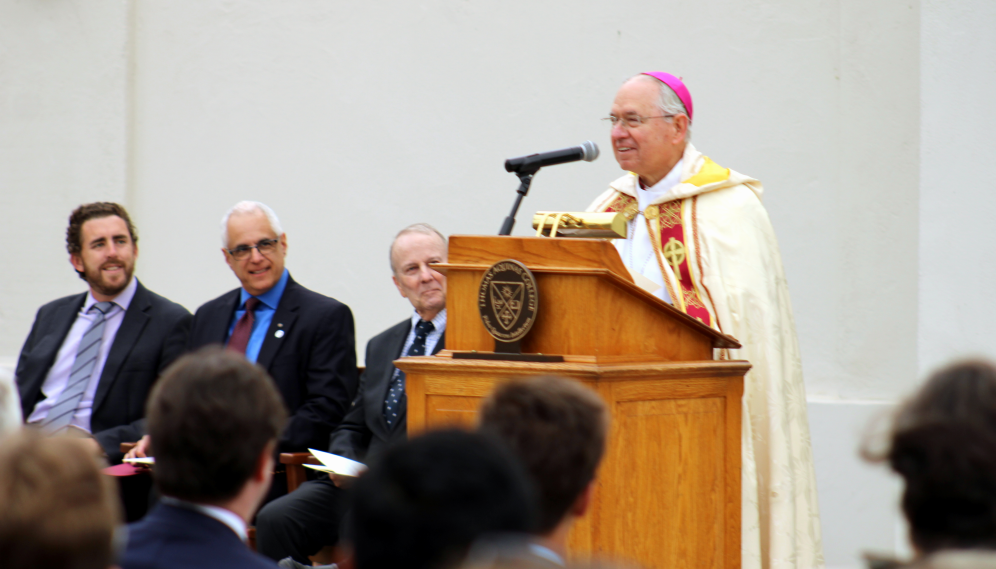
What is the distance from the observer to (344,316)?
4.36 m

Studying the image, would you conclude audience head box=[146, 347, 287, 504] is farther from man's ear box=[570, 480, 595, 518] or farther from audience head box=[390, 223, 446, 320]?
audience head box=[390, 223, 446, 320]

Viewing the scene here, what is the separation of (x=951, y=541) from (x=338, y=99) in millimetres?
5091

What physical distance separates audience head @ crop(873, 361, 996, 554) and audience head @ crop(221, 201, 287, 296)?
11.3ft

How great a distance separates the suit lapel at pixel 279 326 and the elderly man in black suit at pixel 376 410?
0.36 m

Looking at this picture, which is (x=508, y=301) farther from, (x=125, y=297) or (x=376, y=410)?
(x=125, y=297)

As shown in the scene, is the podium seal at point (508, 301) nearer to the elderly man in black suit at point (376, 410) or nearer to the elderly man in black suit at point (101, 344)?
the elderly man in black suit at point (376, 410)

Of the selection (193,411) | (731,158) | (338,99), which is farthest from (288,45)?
(193,411)

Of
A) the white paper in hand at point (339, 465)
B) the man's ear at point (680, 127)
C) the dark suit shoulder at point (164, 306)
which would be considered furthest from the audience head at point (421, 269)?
the man's ear at point (680, 127)

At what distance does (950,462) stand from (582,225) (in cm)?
181

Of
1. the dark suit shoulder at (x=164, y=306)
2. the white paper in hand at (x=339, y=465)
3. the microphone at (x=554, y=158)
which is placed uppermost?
the microphone at (x=554, y=158)

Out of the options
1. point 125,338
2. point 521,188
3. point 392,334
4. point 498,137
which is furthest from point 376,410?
point 498,137

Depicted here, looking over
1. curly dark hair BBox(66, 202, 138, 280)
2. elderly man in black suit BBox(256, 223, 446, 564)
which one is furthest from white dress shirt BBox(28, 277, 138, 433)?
elderly man in black suit BBox(256, 223, 446, 564)

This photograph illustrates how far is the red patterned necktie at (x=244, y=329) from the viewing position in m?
4.39

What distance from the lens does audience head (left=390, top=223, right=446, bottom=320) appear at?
419cm
